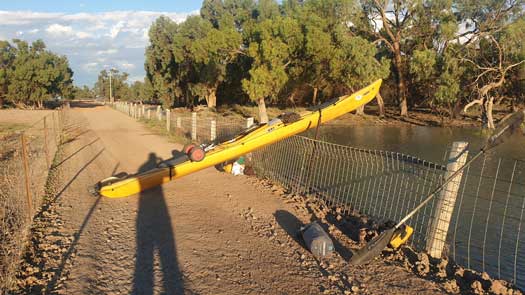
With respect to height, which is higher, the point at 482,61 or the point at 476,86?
the point at 482,61

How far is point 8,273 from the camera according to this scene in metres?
4.46

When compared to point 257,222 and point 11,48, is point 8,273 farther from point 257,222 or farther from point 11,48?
point 11,48

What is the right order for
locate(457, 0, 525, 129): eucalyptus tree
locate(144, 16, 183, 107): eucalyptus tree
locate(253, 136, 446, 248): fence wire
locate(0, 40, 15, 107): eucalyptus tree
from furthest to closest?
locate(0, 40, 15, 107): eucalyptus tree → locate(144, 16, 183, 107): eucalyptus tree → locate(457, 0, 525, 129): eucalyptus tree → locate(253, 136, 446, 248): fence wire

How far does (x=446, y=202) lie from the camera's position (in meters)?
5.26

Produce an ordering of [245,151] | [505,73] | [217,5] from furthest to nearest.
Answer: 1. [217,5]
2. [505,73]
3. [245,151]

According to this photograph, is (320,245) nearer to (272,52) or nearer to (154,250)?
(154,250)

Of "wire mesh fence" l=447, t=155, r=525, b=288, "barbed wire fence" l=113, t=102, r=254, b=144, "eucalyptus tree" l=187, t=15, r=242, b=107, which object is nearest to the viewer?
"wire mesh fence" l=447, t=155, r=525, b=288

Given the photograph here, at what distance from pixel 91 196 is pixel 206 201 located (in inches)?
90.7

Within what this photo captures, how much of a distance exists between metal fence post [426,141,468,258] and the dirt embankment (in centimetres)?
70

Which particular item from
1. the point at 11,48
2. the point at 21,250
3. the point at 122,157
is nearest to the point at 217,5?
the point at 11,48

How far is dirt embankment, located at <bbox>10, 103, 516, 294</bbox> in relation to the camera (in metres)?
4.50

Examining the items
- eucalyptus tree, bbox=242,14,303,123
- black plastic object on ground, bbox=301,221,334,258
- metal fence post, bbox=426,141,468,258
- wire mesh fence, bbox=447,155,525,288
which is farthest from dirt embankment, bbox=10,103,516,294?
eucalyptus tree, bbox=242,14,303,123

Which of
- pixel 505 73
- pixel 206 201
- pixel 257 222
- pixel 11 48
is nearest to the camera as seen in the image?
pixel 257 222

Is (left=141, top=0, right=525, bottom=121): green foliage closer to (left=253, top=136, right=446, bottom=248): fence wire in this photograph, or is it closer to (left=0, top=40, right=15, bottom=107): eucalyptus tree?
(left=253, top=136, right=446, bottom=248): fence wire
